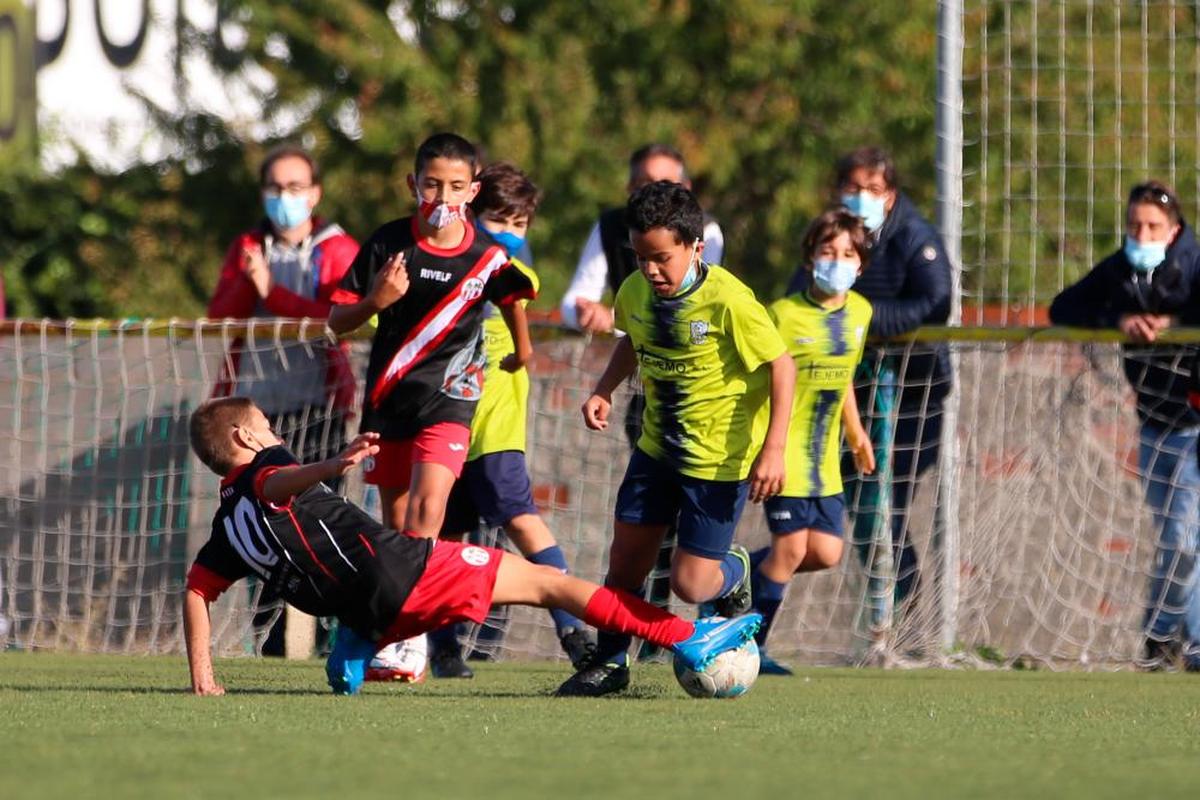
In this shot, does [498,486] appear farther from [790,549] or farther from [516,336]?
[790,549]

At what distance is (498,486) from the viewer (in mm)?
8086

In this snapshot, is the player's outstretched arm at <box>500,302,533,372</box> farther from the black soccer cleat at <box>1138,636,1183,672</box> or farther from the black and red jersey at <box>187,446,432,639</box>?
the black soccer cleat at <box>1138,636,1183,672</box>

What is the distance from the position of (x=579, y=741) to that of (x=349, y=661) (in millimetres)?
1574

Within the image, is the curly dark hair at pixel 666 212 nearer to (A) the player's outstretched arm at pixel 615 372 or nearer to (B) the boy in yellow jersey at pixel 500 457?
(A) the player's outstretched arm at pixel 615 372

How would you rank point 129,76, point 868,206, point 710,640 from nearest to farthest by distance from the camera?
1. point 710,640
2. point 868,206
3. point 129,76

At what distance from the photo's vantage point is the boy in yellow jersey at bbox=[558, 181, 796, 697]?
22.3 ft

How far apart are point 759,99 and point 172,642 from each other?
34.5ft

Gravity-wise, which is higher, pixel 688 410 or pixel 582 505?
pixel 688 410

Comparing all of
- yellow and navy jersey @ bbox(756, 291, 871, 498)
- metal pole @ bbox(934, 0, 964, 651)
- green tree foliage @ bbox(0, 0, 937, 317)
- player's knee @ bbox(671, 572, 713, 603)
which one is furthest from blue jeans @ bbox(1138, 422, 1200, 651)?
green tree foliage @ bbox(0, 0, 937, 317)

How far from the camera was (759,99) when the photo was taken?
60.7 feet

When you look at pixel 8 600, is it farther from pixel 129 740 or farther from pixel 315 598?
pixel 129 740

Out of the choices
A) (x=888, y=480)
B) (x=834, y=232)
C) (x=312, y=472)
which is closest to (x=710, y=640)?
(x=312, y=472)

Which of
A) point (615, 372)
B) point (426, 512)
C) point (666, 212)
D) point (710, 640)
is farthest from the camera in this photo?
point (426, 512)

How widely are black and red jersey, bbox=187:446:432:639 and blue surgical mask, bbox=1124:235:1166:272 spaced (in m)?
3.74
